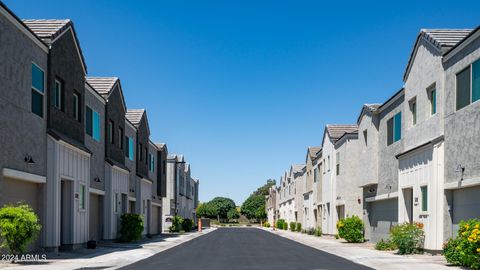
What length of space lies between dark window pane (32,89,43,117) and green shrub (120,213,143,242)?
43.3 ft

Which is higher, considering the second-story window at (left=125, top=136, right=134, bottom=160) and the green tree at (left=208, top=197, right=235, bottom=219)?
the second-story window at (left=125, top=136, right=134, bottom=160)

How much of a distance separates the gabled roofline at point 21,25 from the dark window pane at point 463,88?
47.6ft

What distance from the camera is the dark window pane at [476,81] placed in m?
18.8

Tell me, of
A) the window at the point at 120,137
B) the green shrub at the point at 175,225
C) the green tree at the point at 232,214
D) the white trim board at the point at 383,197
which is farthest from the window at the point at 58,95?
the green tree at the point at 232,214

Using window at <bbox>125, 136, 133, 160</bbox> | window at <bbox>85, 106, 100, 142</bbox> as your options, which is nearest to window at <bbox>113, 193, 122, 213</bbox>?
window at <bbox>85, 106, 100, 142</bbox>

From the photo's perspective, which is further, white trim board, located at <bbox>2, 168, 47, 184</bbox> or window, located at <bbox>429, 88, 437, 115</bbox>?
window, located at <bbox>429, 88, 437, 115</bbox>

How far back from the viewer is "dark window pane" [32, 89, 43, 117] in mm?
20516

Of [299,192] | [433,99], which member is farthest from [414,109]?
[299,192]

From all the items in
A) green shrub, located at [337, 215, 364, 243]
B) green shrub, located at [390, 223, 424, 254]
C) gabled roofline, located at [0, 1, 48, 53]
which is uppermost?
gabled roofline, located at [0, 1, 48, 53]

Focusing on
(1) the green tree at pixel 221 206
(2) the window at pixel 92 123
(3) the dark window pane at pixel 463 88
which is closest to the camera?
(3) the dark window pane at pixel 463 88

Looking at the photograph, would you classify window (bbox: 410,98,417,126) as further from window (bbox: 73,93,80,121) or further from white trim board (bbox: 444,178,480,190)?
window (bbox: 73,93,80,121)

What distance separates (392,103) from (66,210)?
1622cm

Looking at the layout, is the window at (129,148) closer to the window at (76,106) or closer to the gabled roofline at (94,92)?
the gabled roofline at (94,92)

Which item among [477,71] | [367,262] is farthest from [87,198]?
[477,71]
